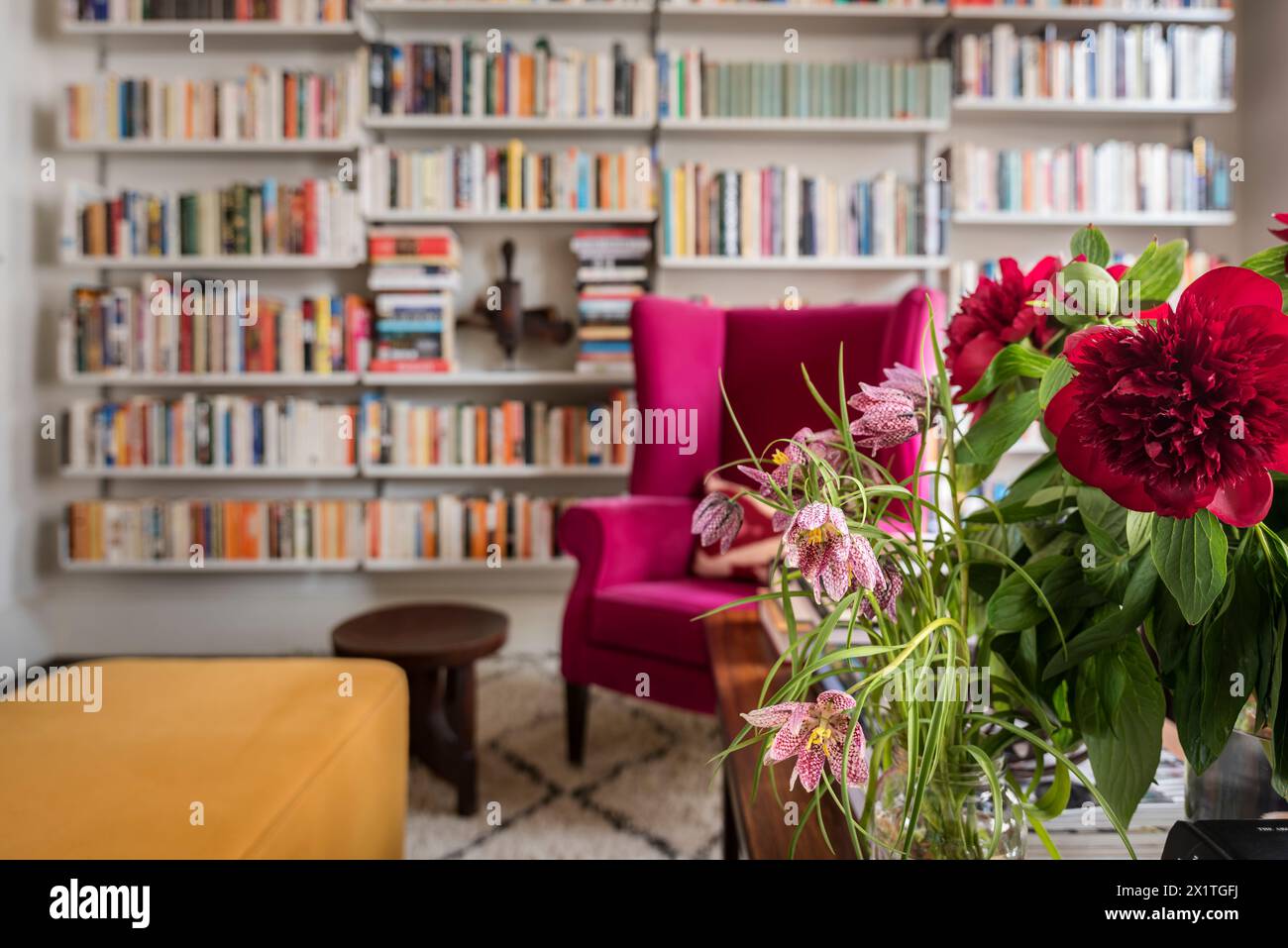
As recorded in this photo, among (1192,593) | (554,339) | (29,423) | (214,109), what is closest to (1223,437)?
(1192,593)

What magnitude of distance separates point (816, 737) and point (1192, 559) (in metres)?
0.18

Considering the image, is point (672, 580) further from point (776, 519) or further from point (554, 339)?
point (776, 519)

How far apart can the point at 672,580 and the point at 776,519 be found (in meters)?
1.72

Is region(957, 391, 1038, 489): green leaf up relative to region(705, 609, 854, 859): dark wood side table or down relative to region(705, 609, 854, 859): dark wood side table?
up

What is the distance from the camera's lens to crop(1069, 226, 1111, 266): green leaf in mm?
495

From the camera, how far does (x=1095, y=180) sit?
2.97m

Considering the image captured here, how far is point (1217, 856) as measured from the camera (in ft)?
1.39

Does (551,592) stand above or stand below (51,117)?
below

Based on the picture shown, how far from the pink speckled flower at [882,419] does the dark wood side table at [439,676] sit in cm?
147

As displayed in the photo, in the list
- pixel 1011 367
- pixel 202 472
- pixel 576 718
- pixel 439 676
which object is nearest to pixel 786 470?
pixel 1011 367

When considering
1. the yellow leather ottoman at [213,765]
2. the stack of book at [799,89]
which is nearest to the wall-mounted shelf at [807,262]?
the stack of book at [799,89]

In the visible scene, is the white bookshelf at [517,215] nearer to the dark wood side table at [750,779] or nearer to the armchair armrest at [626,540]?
the armchair armrest at [626,540]

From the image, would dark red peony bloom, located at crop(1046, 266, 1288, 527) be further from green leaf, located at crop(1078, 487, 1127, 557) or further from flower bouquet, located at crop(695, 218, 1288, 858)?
green leaf, located at crop(1078, 487, 1127, 557)

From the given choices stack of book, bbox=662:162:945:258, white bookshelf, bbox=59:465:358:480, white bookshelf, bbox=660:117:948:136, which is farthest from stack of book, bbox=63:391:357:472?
white bookshelf, bbox=660:117:948:136
